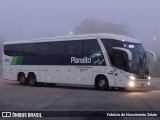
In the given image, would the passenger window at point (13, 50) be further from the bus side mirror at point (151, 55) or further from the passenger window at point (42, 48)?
the bus side mirror at point (151, 55)

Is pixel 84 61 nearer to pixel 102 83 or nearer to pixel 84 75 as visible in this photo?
pixel 84 75

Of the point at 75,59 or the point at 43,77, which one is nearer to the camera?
the point at 75,59

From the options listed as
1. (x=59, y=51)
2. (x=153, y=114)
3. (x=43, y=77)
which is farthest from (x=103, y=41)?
(x=153, y=114)

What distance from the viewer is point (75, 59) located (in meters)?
25.2

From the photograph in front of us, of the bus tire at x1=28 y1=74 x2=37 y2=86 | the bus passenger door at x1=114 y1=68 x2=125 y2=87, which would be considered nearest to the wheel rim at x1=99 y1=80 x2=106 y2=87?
the bus passenger door at x1=114 y1=68 x2=125 y2=87

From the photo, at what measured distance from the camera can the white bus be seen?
22906mm

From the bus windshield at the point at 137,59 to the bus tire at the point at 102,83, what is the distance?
73.7 inches

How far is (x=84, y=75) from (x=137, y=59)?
355 cm

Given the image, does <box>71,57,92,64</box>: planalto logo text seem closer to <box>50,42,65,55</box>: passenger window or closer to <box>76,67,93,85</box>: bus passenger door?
<box>76,67,93,85</box>: bus passenger door

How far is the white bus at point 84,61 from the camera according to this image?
75.2 ft

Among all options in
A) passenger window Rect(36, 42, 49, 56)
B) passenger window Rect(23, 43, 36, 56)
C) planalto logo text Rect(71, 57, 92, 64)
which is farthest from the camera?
passenger window Rect(23, 43, 36, 56)

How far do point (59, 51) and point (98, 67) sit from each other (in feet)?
12.4

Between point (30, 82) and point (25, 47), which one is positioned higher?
point (25, 47)

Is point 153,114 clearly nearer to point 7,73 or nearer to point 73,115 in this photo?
point 73,115
